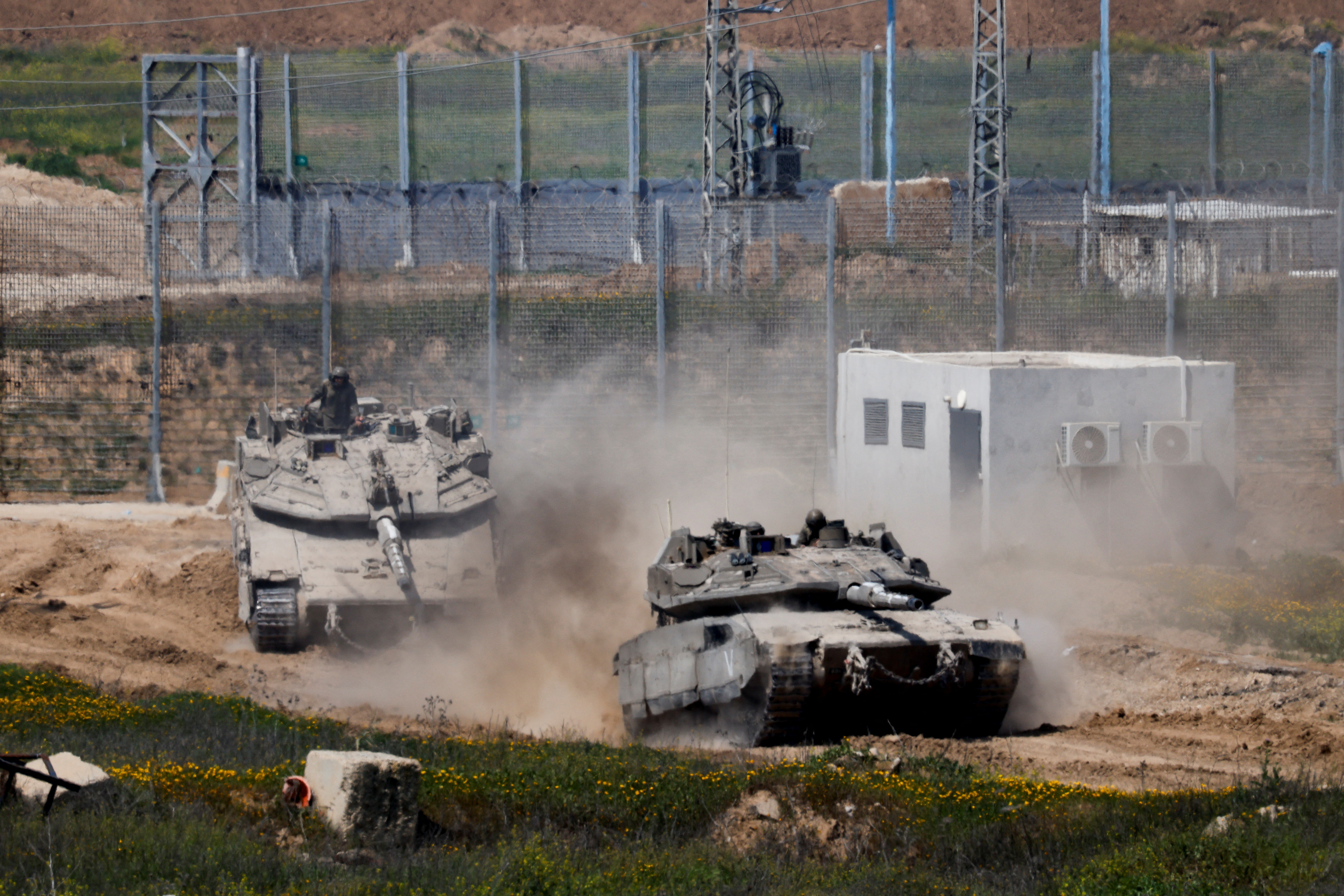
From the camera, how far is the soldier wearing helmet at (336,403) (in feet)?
60.8

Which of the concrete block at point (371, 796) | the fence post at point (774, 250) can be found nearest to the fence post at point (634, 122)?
the fence post at point (774, 250)

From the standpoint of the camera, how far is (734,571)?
43.8 ft

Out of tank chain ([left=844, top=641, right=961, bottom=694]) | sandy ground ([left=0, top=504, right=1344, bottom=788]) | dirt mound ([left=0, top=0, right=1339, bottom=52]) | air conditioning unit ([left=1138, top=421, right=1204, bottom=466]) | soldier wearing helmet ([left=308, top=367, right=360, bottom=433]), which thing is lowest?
sandy ground ([left=0, top=504, right=1344, bottom=788])

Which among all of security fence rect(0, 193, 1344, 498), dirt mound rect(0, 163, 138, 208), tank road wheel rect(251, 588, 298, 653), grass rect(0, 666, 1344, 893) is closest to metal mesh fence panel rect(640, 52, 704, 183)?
dirt mound rect(0, 163, 138, 208)

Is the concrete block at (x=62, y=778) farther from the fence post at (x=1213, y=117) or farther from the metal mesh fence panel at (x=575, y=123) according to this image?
the fence post at (x=1213, y=117)

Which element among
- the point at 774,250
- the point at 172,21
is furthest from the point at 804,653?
the point at 172,21

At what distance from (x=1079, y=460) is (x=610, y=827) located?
1042cm

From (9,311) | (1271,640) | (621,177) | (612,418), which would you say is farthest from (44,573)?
(621,177)

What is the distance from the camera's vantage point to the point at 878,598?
483 inches

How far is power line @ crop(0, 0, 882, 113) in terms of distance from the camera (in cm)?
3803

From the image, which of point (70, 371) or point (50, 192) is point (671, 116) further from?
point (70, 371)

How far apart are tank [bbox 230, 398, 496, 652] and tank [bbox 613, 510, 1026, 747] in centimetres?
321

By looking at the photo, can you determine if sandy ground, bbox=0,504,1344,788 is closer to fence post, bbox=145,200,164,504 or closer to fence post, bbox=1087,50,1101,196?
fence post, bbox=145,200,164,504

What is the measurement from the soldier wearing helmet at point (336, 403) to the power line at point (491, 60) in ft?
64.5
